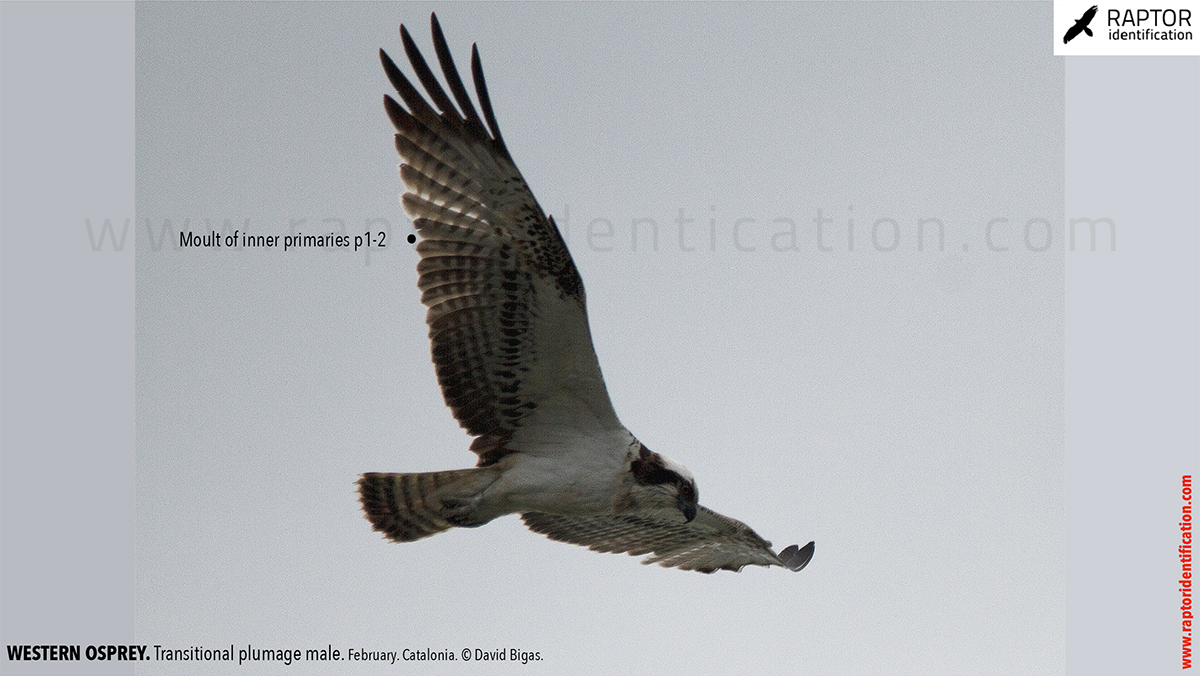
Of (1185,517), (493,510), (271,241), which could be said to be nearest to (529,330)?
(493,510)

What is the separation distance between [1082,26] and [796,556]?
8.42ft

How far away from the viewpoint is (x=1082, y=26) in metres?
5.41

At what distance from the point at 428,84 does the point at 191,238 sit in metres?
1.49

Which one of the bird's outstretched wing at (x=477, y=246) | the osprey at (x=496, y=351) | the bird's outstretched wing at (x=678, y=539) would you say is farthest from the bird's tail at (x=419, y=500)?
the bird's outstretched wing at (x=678, y=539)

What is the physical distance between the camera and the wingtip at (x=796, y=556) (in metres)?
5.42

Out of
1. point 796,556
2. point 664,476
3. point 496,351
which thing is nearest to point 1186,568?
point 796,556

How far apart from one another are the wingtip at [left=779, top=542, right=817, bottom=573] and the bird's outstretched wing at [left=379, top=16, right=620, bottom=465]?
1.44 meters

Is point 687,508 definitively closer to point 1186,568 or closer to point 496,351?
point 496,351

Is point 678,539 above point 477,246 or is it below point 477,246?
below

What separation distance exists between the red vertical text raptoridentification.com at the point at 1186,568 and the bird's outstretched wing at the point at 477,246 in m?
2.44

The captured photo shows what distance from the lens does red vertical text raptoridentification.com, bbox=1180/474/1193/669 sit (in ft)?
16.4

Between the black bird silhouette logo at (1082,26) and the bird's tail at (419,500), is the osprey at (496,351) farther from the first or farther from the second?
the black bird silhouette logo at (1082,26)

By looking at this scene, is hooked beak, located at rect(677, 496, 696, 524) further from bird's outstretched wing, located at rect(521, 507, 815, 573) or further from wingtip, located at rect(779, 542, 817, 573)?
wingtip, located at rect(779, 542, 817, 573)

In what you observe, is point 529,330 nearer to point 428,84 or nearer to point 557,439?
point 557,439
